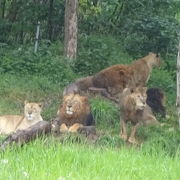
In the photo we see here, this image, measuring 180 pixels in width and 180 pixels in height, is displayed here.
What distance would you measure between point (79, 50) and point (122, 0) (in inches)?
122

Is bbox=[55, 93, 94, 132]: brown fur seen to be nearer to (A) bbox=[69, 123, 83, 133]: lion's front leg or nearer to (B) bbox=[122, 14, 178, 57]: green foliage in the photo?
(A) bbox=[69, 123, 83, 133]: lion's front leg

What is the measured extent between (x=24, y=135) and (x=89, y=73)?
6.68m

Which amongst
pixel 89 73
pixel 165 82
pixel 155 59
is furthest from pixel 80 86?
pixel 165 82

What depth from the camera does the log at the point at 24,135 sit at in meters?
8.16

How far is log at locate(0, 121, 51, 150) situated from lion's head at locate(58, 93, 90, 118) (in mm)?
1591

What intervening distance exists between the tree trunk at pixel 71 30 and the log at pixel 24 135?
606 cm

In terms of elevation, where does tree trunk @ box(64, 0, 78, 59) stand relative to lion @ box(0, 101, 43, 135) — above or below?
above

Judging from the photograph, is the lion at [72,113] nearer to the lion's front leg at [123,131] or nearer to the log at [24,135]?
the lion's front leg at [123,131]

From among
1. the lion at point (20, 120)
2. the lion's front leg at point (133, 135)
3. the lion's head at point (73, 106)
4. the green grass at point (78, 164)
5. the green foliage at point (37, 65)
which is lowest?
the green grass at point (78, 164)

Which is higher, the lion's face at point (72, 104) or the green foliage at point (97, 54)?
the green foliage at point (97, 54)

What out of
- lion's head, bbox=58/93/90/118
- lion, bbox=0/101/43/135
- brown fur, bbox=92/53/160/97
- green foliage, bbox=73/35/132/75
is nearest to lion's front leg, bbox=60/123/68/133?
lion's head, bbox=58/93/90/118

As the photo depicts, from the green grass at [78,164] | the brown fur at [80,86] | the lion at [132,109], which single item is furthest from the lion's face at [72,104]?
the green grass at [78,164]

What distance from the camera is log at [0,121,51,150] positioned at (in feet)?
26.8

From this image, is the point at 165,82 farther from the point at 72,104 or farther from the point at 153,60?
the point at 72,104
